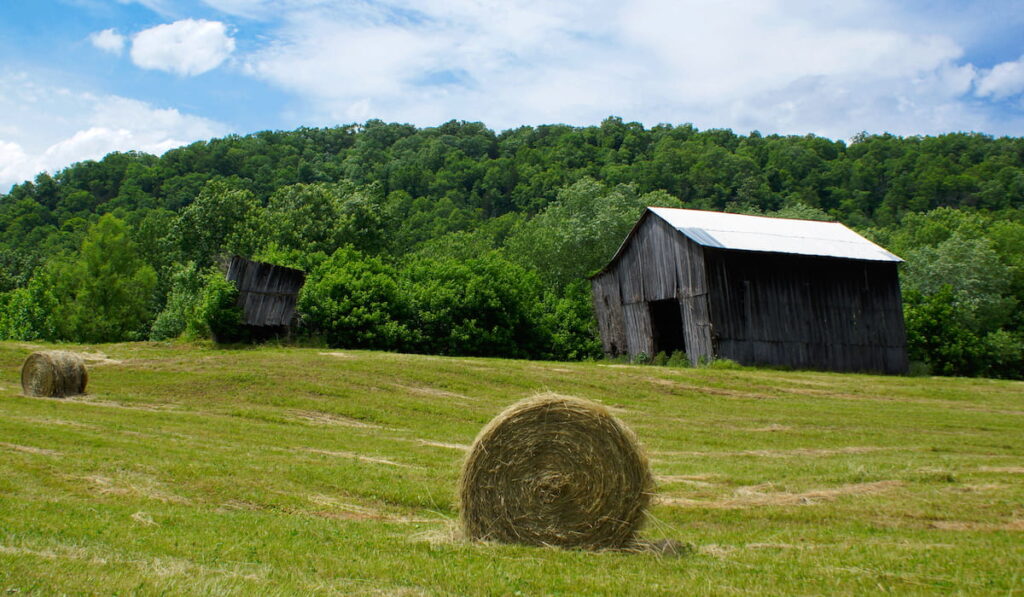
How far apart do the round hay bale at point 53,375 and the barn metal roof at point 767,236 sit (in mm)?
24214

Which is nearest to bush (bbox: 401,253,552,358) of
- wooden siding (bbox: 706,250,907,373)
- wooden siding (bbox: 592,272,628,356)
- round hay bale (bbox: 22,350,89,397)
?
wooden siding (bbox: 592,272,628,356)

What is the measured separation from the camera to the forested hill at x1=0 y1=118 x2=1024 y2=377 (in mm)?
42219

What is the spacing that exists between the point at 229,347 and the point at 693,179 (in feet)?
218

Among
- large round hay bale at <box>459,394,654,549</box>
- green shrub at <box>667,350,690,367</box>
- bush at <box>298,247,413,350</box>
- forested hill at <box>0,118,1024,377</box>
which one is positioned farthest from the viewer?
forested hill at <box>0,118,1024,377</box>

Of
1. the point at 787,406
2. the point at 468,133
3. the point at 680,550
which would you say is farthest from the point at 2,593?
the point at 468,133

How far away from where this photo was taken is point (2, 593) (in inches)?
225

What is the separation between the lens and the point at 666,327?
40281 millimetres

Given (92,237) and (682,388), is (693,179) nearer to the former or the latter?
(92,237)

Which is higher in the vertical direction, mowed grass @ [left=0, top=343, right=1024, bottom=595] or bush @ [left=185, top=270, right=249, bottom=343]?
bush @ [left=185, top=270, right=249, bottom=343]

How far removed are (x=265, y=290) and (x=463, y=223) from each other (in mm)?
57569

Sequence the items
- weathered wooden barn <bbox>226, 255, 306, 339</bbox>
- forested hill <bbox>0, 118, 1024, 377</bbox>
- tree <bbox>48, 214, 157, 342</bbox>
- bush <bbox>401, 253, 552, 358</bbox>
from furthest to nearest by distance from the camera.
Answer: tree <bbox>48, 214, 157, 342</bbox>
forested hill <bbox>0, 118, 1024, 377</bbox>
bush <bbox>401, 253, 552, 358</bbox>
weathered wooden barn <bbox>226, 255, 306, 339</bbox>

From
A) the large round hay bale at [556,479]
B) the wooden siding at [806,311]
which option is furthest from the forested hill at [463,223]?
the large round hay bale at [556,479]

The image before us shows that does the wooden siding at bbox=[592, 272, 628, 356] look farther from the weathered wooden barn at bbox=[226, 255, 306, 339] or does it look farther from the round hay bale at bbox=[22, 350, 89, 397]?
the round hay bale at bbox=[22, 350, 89, 397]

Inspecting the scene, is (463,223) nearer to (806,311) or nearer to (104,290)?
(104,290)
